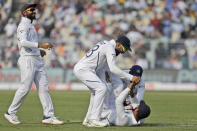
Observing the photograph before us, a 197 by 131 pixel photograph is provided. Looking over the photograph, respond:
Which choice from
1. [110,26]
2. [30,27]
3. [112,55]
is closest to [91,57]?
[112,55]

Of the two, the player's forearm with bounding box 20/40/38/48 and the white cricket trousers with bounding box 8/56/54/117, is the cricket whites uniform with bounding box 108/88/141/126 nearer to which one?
the white cricket trousers with bounding box 8/56/54/117

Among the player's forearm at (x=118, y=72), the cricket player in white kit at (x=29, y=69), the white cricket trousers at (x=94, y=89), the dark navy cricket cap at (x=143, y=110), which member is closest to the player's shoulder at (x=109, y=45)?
the player's forearm at (x=118, y=72)

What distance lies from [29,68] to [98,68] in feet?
4.83

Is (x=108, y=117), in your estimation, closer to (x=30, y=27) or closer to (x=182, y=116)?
(x=30, y=27)

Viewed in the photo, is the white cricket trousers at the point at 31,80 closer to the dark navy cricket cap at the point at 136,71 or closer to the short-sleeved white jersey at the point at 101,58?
the short-sleeved white jersey at the point at 101,58

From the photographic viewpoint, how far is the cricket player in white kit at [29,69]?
1273 centimetres

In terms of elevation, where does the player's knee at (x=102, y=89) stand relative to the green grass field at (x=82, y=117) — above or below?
above

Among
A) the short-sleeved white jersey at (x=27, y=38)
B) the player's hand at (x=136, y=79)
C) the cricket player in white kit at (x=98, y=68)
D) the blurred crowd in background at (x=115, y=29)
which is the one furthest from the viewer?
the blurred crowd in background at (x=115, y=29)

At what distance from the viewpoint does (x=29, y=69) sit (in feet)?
41.8

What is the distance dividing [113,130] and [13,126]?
84.7 inches

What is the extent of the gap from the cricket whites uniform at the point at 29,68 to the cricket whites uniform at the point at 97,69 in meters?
0.81

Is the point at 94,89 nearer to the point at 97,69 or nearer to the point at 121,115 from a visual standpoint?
the point at 97,69

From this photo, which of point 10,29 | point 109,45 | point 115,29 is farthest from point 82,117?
point 10,29

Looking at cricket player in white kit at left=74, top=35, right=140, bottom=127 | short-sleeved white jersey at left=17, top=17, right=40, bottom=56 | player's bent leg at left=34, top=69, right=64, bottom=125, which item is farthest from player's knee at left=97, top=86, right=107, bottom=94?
short-sleeved white jersey at left=17, top=17, right=40, bottom=56
